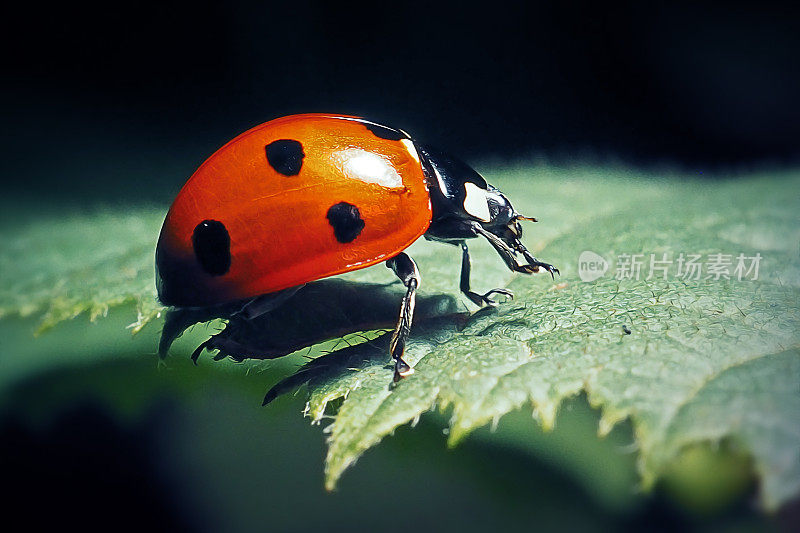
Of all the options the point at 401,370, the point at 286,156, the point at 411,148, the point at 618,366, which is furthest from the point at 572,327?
the point at 286,156

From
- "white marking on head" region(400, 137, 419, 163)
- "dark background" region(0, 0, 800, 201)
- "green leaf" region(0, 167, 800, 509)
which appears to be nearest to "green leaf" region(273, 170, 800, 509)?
"green leaf" region(0, 167, 800, 509)

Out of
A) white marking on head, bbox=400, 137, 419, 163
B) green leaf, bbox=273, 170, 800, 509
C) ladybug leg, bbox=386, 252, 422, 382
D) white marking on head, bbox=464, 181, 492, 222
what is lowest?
green leaf, bbox=273, 170, 800, 509

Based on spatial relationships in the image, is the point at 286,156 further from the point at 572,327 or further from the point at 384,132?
the point at 572,327

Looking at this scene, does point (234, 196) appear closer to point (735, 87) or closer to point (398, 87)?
point (398, 87)

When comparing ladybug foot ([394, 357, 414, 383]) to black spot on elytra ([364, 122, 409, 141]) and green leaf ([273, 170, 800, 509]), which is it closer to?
green leaf ([273, 170, 800, 509])

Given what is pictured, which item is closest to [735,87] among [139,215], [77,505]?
[139,215]
